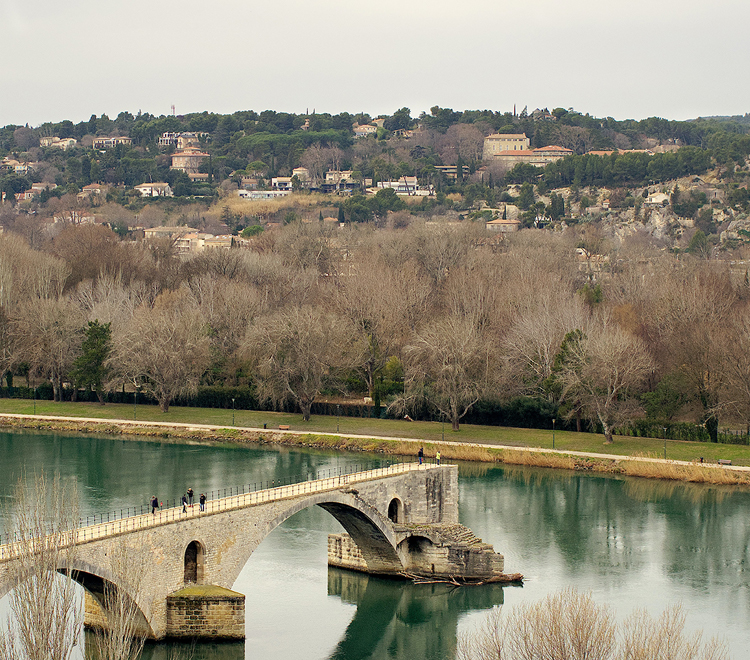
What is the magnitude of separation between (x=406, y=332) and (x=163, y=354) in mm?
14627

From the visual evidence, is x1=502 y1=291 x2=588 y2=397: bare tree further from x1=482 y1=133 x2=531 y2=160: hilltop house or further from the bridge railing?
x1=482 y1=133 x2=531 y2=160: hilltop house

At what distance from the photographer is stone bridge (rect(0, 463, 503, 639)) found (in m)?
31.2

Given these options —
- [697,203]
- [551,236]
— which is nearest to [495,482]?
[551,236]

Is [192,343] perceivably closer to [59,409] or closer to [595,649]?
[59,409]

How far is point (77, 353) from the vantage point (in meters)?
73.7

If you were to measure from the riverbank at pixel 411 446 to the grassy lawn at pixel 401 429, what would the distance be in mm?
804

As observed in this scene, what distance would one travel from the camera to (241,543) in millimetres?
34625

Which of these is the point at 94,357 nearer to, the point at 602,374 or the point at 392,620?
the point at 602,374

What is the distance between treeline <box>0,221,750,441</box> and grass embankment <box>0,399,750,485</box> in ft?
4.04

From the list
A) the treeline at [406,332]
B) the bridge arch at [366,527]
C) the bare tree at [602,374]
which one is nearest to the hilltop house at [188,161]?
the treeline at [406,332]

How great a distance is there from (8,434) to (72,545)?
3951cm

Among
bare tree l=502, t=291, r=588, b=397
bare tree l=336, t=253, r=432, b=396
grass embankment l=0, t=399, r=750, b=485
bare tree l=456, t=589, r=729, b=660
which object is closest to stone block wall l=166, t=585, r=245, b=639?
bare tree l=456, t=589, r=729, b=660

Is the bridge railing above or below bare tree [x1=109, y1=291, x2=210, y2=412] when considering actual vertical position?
below

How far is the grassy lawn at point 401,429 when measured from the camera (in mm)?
58719
